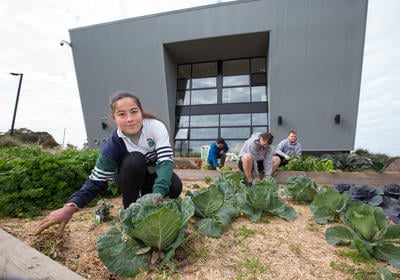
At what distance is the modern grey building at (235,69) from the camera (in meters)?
9.10

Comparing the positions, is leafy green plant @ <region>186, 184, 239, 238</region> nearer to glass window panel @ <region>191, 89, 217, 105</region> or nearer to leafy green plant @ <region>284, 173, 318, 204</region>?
leafy green plant @ <region>284, 173, 318, 204</region>

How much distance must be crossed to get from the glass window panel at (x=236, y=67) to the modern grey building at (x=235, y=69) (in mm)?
57

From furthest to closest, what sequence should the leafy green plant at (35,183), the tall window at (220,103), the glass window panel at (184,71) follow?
1. the glass window panel at (184,71)
2. the tall window at (220,103)
3. the leafy green plant at (35,183)

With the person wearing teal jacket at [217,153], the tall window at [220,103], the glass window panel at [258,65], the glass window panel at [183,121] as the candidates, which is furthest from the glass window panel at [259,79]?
the person wearing teal jacket at [217,153]

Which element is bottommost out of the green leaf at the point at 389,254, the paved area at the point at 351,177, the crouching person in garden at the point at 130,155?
the paved area at the point at 351,177

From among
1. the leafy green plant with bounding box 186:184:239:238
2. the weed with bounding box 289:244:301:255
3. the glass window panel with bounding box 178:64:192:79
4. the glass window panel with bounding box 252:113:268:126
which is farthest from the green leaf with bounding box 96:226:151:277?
the glass window panel with bounding box 178:64:192:79

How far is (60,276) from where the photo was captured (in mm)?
856

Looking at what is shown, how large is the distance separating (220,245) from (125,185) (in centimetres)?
78

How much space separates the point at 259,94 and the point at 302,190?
31.4 feet

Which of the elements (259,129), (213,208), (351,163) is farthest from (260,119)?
(213,208)

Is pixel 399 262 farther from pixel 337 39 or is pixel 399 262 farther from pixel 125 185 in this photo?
pixel 337 39

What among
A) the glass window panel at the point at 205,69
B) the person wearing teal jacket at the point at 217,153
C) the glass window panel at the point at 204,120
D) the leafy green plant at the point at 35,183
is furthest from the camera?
the glass window panel at the point at 205,69

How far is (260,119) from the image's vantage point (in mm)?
10695

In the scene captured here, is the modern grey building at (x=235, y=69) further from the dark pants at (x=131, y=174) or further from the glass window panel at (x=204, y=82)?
the dark pants at (x=131, y=174)
